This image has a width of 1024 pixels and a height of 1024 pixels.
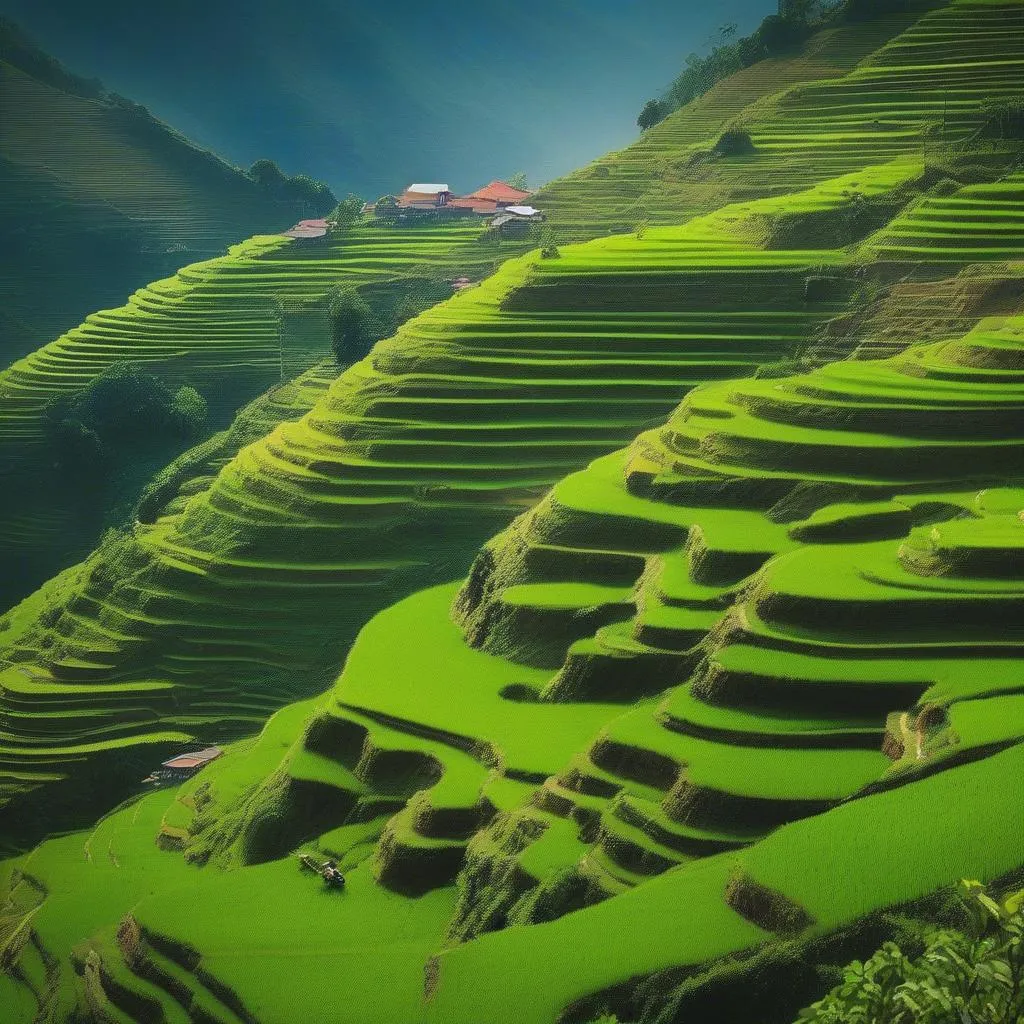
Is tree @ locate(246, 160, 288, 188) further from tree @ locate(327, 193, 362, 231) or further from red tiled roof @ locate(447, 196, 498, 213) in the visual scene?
red tiled roof @ locate(447, 196, 498, 213)

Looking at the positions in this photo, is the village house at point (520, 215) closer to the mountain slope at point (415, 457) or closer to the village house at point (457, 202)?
the village house at point (457, 202)

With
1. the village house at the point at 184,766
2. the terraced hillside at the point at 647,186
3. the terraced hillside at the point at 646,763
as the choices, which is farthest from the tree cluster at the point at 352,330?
the terraced hillside at the point at 646,763

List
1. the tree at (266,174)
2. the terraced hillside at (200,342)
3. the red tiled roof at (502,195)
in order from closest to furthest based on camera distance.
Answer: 1. the terraced hillside at (200,342)
2. the red tiled roof at (502,195)
3. the tree at (266,174)

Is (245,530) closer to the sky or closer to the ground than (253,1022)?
closer to the sky

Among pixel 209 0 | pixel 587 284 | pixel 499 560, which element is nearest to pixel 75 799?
pixel 499 560

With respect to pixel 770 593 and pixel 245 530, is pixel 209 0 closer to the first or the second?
pixel 245 530

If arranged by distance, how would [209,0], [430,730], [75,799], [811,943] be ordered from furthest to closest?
[209,0] < [75,799] < [430,730] < [811,943]

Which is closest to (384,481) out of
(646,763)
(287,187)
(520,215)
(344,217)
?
(646,763)
